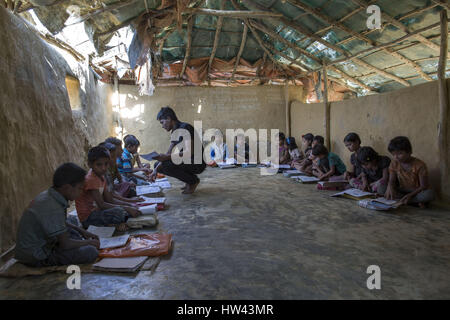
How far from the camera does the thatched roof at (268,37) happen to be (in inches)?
167

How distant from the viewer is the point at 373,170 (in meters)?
4.33

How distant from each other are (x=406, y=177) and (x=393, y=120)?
1372 millimetres

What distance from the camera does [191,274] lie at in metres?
2.05

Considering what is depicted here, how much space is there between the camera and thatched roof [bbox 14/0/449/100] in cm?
424

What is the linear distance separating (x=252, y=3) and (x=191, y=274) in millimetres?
5734

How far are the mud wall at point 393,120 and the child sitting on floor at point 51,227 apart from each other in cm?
421

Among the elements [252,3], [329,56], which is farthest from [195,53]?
[329,56]

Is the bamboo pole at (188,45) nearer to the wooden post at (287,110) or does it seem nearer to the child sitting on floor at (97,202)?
the wooden post at (287,110)

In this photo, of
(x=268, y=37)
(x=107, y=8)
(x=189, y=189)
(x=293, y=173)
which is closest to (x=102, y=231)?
(x=189, y=189)

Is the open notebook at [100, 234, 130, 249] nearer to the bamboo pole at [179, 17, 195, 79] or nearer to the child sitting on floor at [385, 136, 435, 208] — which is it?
the child sitting on floor at [385, 136, 435, 208]

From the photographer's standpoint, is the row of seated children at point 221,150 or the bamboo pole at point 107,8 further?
the row of seated children at point 221,150

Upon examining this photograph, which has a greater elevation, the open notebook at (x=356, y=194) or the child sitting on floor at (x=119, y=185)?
the child sitting on floor at (x=119, y=185)

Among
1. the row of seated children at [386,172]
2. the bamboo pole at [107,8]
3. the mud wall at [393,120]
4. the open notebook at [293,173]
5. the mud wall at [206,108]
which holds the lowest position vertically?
the open notebook at [293,173]

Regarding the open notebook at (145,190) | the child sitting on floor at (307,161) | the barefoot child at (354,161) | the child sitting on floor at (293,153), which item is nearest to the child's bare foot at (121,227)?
the open notebook at (145,190)
